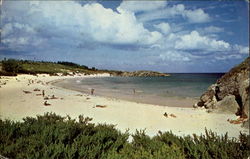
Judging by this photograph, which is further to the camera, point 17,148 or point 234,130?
point 234,130

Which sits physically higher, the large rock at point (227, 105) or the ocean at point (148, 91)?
the large rock at point (227, 105)

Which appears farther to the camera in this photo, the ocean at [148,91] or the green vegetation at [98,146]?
the ocean at [148,91]

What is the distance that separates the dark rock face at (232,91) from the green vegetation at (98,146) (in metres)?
5.04

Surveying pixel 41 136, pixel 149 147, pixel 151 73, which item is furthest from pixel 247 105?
pixel 151 73

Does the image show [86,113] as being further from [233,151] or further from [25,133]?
[233,151]

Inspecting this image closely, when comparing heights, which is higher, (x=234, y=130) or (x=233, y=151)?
(x=233, y=151)

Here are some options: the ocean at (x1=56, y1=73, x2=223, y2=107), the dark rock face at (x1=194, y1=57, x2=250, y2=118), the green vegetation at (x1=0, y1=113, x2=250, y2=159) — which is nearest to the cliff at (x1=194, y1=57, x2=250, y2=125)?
the dark rock face at (x1=194, y1=57, x2=250, y2=118)

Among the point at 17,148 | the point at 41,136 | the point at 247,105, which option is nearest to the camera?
the point at 17,148

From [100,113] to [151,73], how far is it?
93.3m

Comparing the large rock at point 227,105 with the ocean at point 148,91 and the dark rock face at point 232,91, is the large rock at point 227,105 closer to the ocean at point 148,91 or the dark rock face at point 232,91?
the dark rock face at point 232,91

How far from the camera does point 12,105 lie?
8.52 metres

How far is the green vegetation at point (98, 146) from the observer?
10.3ft

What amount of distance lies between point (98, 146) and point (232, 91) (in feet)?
26.7

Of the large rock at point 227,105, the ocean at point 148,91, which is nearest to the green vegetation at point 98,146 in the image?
the large rock at point 227,105
